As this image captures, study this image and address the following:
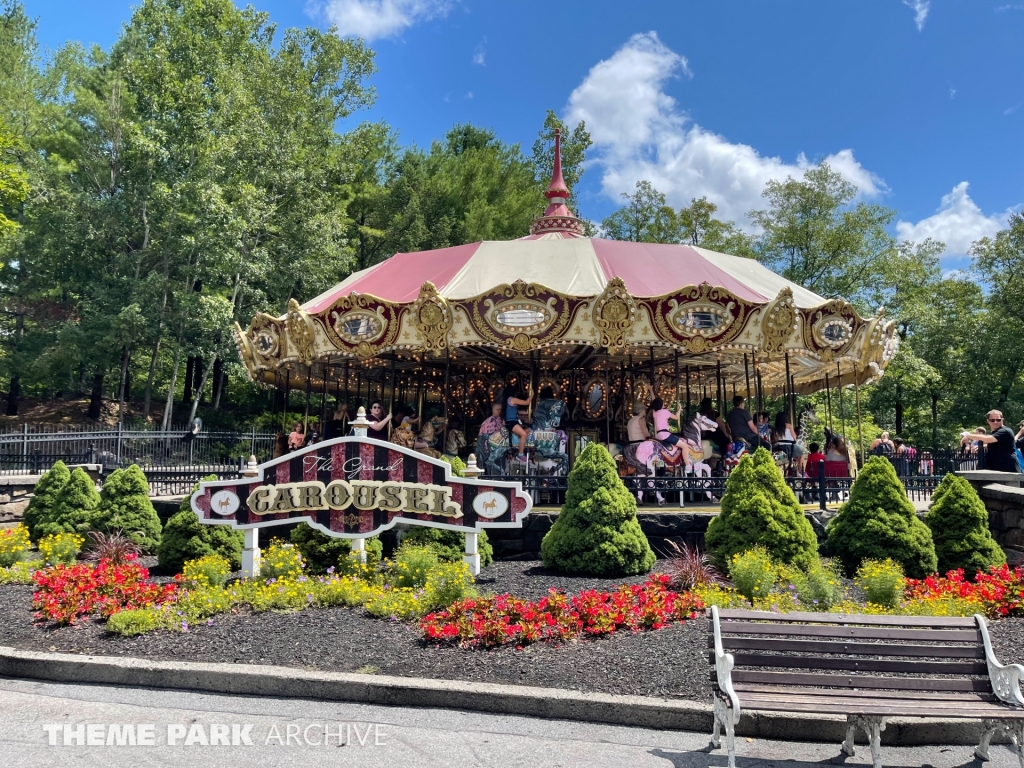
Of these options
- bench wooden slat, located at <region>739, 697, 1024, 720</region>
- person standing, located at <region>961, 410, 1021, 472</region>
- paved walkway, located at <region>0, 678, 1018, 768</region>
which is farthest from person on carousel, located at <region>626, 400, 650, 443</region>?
bench wooden slat, located at <region>739, 697, 1024, 720</region>

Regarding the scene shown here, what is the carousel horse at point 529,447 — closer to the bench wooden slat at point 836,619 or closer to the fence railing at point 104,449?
the fence railing at point 104,449

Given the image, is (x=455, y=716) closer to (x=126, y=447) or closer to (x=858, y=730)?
(x=858, y=730)

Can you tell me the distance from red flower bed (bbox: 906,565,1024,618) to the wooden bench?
2.58 m

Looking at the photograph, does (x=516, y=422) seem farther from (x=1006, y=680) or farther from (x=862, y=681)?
(x=1006, y=680)

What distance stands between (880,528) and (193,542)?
8352 mm

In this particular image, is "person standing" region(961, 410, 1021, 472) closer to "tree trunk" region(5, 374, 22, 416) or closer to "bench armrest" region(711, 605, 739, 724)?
"bench armrest" region(711, 605, 739, 724)

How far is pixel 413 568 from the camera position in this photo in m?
7.89

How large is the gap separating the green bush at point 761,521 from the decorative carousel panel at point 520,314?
4717 mm

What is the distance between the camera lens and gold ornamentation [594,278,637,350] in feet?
41.0

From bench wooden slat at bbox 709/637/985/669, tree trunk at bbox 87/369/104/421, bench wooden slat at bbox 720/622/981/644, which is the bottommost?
bench wooden slat at bbox 709/637/985/669

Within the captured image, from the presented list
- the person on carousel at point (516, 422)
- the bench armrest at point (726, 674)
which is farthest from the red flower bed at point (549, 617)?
the person on carousel at point (516, 422)

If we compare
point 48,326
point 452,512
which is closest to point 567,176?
point 48,326

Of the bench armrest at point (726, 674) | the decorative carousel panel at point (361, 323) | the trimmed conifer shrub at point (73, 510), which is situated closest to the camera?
the bench armrest at point (726, 674)

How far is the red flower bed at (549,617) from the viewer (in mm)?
6082
